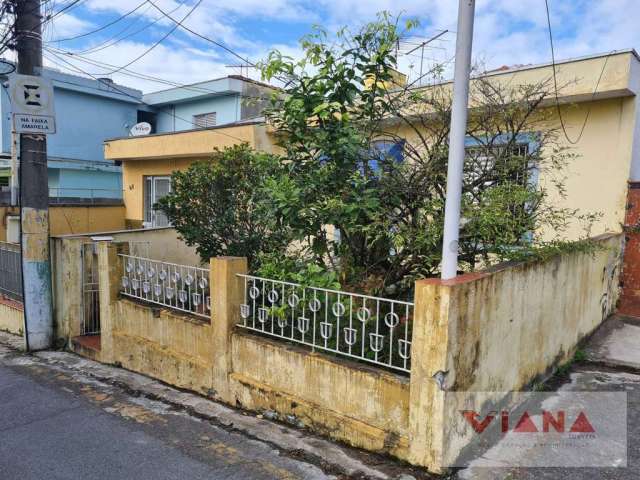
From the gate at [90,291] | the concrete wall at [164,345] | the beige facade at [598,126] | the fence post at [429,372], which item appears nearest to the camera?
the fence post at [429,372]

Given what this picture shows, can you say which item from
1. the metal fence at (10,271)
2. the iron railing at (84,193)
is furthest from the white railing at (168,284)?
the iron railing at (84,193)

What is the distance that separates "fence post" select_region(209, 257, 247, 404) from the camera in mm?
4598

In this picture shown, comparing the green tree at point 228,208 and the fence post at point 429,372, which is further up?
the green tree at point 228,208

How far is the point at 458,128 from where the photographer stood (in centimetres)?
335

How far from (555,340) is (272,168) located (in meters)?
3.72

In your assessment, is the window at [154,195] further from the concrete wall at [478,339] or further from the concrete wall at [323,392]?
the concrete wall at [478,339]

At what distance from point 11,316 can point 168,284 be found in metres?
4.55

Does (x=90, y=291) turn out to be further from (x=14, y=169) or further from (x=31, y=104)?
(x=14, y=169)

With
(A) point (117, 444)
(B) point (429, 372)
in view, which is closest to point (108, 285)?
(A) point (117, 444)

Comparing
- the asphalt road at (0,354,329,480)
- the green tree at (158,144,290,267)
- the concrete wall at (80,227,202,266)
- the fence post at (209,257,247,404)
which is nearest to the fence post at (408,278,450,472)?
the asphalt road at (0,354,329,480)

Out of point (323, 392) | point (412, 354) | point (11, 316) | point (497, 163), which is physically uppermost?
point (497, 163)

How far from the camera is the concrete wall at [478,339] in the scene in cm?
319

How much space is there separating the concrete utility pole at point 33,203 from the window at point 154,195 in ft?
22.4

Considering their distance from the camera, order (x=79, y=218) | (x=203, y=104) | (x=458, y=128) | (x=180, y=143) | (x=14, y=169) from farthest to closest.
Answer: (x=203, y=104)
(x=79, y=218)
(x=180, y=143)
(x=14, y=169)
(x=458, y=128)
